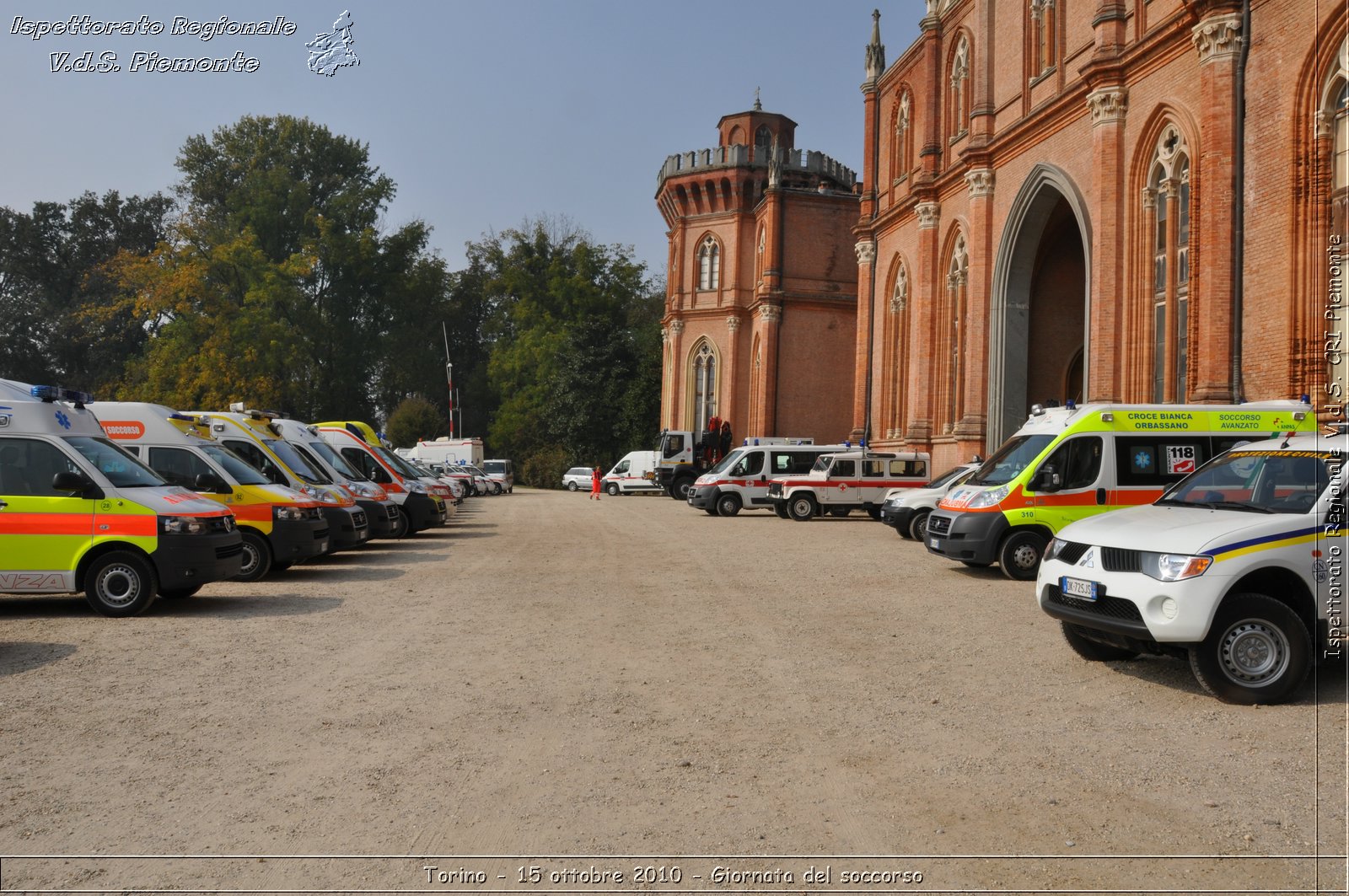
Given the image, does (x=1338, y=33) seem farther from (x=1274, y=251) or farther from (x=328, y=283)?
(x=328, y=283)

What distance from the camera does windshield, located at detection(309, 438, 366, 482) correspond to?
19578 millimetres

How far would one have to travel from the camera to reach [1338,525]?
7250mm

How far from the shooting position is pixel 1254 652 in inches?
284

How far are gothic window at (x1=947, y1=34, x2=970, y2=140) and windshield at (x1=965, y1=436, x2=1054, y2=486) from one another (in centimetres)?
2029

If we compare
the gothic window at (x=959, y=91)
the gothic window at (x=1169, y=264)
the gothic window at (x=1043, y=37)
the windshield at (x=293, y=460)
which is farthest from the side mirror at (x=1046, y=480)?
the gothic window at (x=959, y=91)

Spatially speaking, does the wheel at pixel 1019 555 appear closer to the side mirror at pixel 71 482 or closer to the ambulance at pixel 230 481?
the ambulance at pixel 230 481

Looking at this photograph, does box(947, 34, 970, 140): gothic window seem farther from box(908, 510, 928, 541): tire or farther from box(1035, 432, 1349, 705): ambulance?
box(1035, 432, 1349, 705): ambulance

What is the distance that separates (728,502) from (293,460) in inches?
662

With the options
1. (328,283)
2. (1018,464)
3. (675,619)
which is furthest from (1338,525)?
(328,283)

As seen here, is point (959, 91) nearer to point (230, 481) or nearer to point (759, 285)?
point (759, 285)

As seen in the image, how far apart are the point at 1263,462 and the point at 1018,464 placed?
707cm

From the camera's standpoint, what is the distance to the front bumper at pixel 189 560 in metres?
10.8

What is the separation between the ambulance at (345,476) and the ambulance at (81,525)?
6.68 meters

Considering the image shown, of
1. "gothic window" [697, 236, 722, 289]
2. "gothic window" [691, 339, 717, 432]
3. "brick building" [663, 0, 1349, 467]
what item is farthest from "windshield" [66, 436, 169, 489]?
"gothic window" [697, 236, 722, 289]
